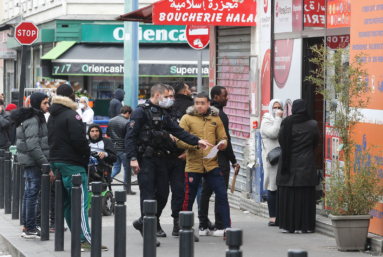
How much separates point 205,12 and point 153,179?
12.8 ft

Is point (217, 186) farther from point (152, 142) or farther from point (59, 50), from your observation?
point (59, 50)

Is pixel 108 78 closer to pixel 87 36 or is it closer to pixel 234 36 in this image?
pixel 87 36

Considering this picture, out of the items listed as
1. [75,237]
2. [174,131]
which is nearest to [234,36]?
[174,131]

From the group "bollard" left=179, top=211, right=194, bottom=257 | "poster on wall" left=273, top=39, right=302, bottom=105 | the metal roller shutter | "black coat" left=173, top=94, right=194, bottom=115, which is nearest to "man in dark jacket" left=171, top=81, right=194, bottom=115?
"black coat" left=173, top=94, right=194, bottom=115

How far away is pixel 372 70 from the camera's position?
8242 millimetres

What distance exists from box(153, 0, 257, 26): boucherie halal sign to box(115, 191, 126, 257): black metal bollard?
5.47 meters

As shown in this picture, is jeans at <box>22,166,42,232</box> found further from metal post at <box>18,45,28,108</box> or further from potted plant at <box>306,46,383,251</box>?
metal post at <box>18,45,28,108</box>

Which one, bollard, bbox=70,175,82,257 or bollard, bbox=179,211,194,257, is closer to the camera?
bollard, bbox=179,211,194,257

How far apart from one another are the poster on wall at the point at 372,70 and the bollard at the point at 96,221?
3.27 meters

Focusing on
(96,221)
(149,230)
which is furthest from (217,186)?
(149,230)

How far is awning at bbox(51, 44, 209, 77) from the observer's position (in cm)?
2505

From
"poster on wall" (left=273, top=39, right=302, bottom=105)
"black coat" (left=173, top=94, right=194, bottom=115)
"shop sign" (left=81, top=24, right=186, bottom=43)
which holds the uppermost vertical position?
"shop sign" (left=81, top=24, right=186, bottom=43)

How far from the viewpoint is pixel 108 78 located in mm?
26938

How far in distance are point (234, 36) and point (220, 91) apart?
3776mm
